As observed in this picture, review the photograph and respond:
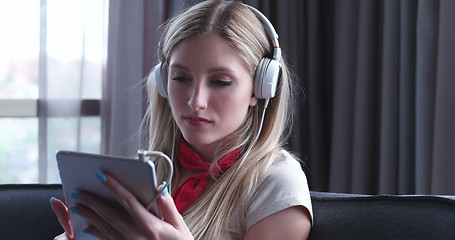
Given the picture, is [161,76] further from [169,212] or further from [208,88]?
[169,212]

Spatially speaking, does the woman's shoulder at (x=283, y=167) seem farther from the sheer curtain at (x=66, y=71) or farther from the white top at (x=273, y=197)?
the sheer curtain at (x=66, y=71)

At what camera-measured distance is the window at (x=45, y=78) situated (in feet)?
7.14

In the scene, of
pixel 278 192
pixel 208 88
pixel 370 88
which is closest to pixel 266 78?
pixel 208 88

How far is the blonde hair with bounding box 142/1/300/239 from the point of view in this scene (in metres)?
1.23

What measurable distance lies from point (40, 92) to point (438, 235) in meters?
1.62

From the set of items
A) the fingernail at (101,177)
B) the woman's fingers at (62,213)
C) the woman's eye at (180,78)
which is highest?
the woman's eye at (180,78)

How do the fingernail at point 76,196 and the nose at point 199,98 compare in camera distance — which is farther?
the nose at point 199,98

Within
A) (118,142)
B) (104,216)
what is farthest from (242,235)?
(118,142)

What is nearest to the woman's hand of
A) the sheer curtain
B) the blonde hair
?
the blonde hair

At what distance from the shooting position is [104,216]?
3.19 ft

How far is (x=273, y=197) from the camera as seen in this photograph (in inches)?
46.1

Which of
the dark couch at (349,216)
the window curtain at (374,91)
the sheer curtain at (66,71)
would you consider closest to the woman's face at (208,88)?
the dark couch at (349,216)

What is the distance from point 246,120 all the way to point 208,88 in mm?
155

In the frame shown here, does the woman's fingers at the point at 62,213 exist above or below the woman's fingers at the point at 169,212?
below
